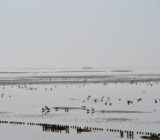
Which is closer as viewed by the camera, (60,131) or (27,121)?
(60,131)

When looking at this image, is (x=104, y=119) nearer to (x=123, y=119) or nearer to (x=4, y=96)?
(x=123, y=119)

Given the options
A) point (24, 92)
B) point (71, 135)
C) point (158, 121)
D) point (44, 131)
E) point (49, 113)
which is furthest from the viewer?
point (24, 92)

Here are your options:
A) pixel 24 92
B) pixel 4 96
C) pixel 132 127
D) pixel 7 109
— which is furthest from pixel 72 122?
pixel 24 92

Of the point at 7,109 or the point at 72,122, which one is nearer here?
the point at 72,122

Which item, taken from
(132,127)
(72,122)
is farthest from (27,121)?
(132,127)

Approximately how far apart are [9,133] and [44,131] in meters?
3.76

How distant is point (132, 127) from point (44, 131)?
9856 mm

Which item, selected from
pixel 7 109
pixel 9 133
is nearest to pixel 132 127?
pixel 9 133

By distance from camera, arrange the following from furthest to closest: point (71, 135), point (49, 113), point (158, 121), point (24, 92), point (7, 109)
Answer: point (24, 92) → point (7, 109) → point (49, 113) → point (158, 121) → point (71, 135)

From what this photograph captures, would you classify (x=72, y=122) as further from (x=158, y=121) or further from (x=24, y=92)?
Result: (x=24, y=92)

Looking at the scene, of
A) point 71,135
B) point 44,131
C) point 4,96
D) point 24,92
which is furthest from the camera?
point 24,92

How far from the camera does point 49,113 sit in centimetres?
6438

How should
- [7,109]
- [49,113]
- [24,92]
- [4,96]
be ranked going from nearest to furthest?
[49,113], [7,109], [4,96], [24,92]

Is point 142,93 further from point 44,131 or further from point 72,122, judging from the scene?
point 44,131
